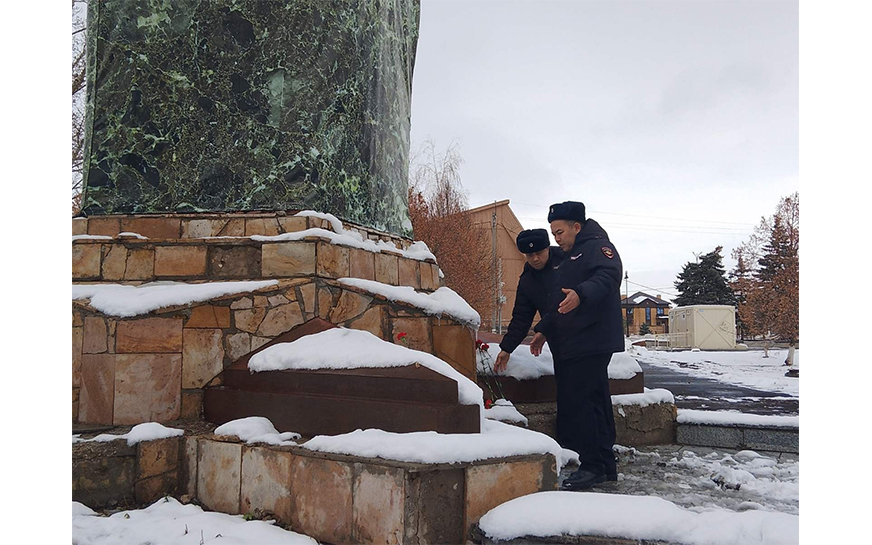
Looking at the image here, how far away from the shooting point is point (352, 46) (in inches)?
163

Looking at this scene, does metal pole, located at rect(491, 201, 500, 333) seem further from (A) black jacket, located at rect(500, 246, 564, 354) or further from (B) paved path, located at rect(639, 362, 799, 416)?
(A) black jacket, located at rect(500, 246, 564, 354)

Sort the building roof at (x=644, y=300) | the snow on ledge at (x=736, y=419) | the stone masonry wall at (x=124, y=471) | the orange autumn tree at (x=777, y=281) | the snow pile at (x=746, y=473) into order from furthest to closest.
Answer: the building roof at (x=644, y=300) < the orange autumn tree at (x=777, y=281) < the snow on ledge at (x=736, y=419) < the snow pile at (x=746, y=473) < the stone masonry wall at (x=124, y=471)

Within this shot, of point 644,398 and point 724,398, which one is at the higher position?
point 644,398

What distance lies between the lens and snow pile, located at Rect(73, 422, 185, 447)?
9.64ft

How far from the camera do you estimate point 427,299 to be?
4078 millimetres

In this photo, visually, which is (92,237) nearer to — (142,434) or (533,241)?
(142,434)

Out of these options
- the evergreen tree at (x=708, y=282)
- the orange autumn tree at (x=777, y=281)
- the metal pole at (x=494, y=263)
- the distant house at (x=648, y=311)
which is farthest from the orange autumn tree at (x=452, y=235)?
the distant house at (x=648, y=311)

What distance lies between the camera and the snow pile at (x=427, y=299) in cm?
376

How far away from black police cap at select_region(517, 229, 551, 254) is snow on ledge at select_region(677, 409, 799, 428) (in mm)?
1800

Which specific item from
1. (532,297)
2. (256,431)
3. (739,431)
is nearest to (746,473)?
(739,431)

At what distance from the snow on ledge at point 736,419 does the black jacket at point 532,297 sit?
1.51 metres

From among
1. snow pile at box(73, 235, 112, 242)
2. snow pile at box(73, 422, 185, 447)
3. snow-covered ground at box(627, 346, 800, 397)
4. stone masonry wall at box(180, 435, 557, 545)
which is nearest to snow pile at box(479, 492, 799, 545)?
stone masonry wall at box(180, 435, 557, 545)

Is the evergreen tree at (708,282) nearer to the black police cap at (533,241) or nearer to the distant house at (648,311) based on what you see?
the distant house at (648,311)

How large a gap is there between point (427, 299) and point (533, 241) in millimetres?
797
